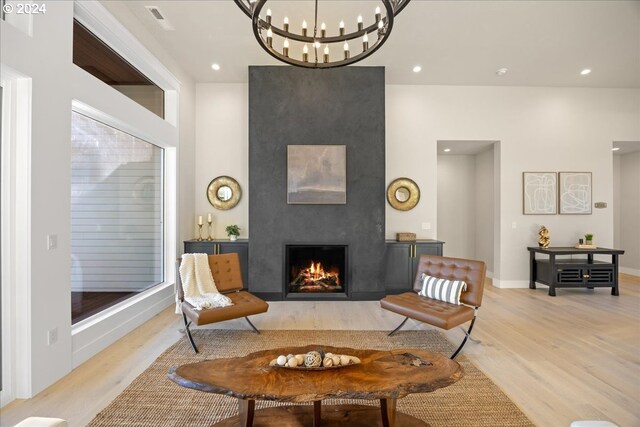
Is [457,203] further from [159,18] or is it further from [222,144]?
[159,18]

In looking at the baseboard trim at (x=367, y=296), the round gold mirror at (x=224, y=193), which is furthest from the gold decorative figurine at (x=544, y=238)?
the round gold mirror at (x=224, y=193)

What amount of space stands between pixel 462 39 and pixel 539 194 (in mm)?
3252

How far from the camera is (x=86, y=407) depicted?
88.4 inches

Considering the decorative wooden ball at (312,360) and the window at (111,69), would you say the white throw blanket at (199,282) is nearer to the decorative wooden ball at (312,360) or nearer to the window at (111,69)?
the decorative wooden ball at (312,360)

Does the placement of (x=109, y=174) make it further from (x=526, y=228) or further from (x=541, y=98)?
(x=541, y=98)

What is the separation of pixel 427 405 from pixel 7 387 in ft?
9.71

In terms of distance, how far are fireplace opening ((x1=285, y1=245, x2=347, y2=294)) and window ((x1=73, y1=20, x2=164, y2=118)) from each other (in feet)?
9.43

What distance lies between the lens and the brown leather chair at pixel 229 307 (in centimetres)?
316

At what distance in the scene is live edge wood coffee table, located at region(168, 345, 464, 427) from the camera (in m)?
1.61

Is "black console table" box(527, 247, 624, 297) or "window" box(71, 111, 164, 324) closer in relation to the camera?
"window" box(71, 111, 164, 324)

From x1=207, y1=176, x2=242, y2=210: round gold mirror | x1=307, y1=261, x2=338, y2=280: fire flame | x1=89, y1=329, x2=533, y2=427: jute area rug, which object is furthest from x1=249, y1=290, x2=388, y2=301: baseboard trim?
x1=89, y1=329, x2=533, y2=427: jute area rug

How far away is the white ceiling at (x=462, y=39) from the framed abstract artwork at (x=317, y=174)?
144 cm

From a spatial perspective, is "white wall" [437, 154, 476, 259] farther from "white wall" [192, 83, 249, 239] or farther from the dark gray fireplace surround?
"white wall" [192, 83, 249, 239]

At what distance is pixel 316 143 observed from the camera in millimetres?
5055
